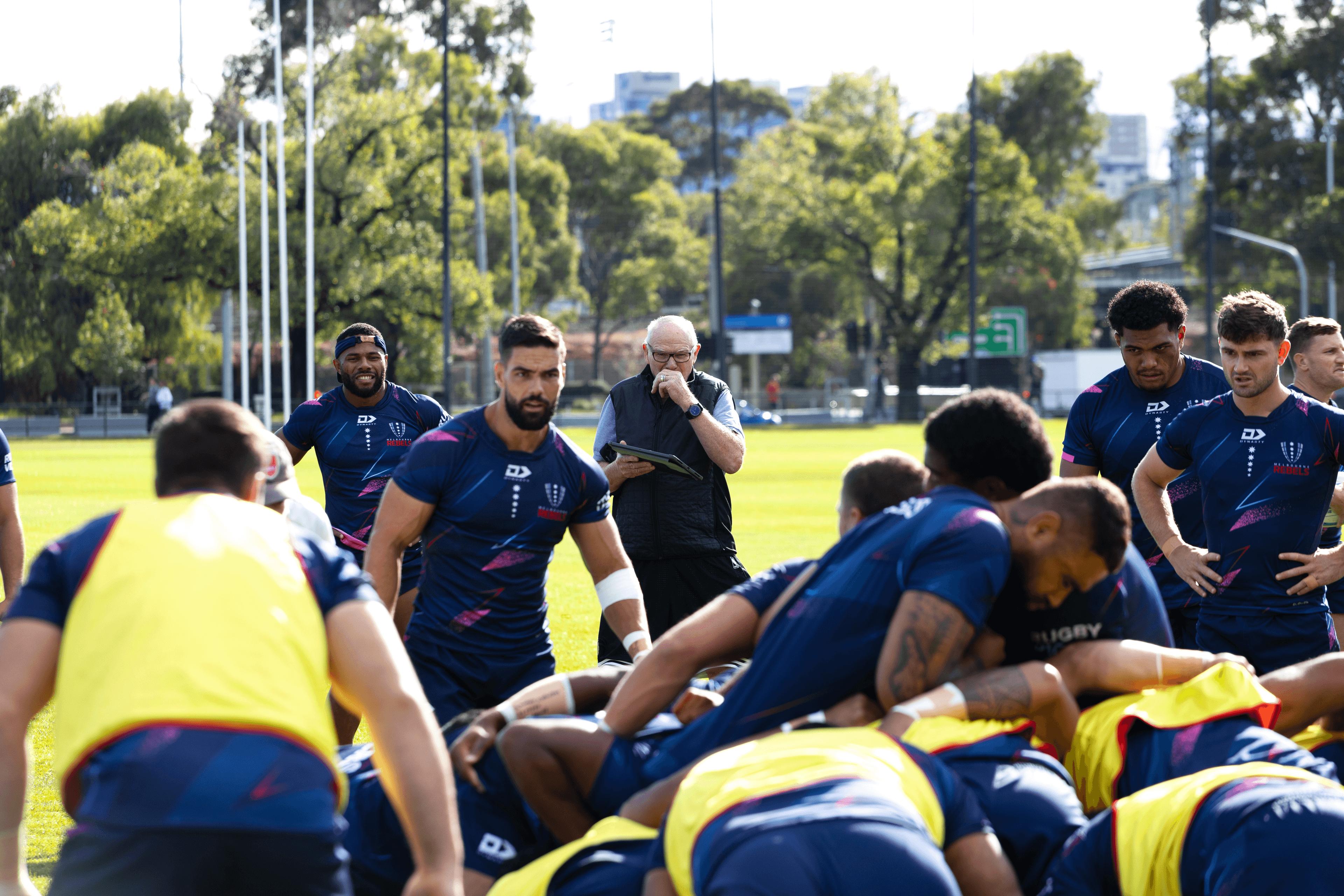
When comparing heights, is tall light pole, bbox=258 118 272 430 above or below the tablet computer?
above

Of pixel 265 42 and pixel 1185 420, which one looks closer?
pixel 1185 420

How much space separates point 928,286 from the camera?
60125mm

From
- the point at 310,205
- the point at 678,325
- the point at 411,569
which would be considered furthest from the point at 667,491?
the point at 310,205

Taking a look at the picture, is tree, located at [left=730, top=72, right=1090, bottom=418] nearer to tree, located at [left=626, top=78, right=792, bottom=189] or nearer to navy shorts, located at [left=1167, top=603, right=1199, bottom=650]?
tree, located at [left=626, top=78, right=792, bottom=189]

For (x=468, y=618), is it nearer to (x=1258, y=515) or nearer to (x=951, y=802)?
(x=951, y=802)

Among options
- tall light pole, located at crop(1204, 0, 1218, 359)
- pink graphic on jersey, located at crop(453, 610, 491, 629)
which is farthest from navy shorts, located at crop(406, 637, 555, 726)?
tall light pole, located at crop(1204, 0, 1218, 359)

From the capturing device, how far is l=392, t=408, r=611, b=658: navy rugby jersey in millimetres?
5367

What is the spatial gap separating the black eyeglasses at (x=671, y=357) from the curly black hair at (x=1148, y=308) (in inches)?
90.2

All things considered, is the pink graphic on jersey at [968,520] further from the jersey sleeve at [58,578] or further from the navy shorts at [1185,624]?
the navy shorts at [1185,624]

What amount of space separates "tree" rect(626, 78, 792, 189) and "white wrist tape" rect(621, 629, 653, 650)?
89091mm

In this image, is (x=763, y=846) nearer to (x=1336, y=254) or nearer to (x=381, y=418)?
(x=381, y=418)

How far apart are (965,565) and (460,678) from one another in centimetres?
256

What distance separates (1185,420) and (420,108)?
154ft


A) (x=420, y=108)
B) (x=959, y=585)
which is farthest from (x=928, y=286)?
(x=959, y=585)
